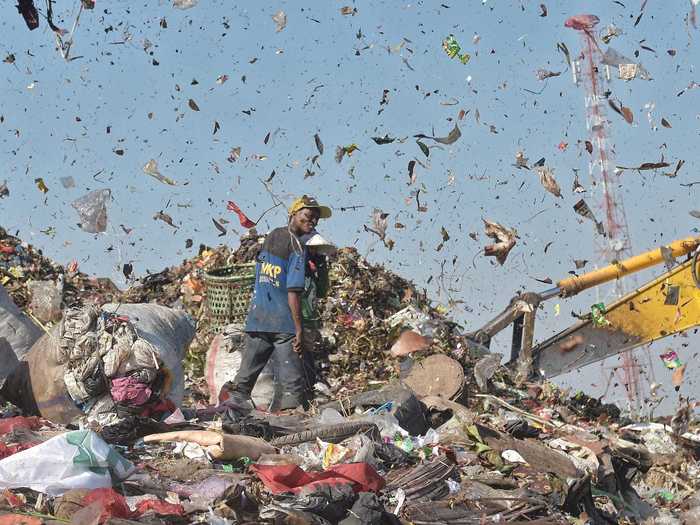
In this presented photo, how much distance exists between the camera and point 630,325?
695cm

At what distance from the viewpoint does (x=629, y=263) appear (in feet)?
22.3

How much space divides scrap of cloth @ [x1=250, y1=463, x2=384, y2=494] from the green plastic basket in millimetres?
3600

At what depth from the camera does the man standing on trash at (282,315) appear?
5703 mm

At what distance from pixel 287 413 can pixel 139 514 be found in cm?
253

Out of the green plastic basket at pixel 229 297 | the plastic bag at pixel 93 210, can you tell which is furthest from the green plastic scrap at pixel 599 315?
the plastic bag at pixel 93 210

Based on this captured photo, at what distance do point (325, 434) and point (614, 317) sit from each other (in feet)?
12.0

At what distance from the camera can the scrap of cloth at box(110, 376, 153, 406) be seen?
4281 millimetres

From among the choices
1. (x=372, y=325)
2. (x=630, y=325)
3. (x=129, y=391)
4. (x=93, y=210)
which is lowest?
(x=129, y=391)

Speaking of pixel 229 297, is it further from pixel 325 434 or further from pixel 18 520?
pixel 18 520

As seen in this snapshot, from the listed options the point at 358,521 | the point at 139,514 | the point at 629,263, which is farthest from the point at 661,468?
the point at 139,514

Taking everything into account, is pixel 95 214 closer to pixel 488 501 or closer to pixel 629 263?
pixel 488 501

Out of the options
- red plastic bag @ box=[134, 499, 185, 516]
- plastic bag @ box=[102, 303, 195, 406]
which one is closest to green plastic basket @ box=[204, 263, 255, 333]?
plastic bag @ box=[102, 303, 195, 406]

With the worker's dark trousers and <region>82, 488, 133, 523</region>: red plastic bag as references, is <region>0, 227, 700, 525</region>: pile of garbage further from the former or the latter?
the worker's dark trousers

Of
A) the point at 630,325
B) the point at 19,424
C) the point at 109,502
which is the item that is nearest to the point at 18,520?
the point at 109,502
